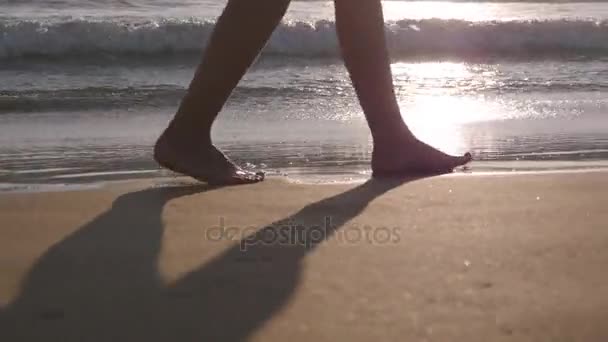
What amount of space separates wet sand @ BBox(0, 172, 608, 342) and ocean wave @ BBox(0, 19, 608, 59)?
4812 mm

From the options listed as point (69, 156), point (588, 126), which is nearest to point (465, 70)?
point (588, 126)

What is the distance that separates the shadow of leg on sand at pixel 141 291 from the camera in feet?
3.71

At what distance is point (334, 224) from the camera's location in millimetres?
1688

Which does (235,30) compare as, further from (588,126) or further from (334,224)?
(588,126)

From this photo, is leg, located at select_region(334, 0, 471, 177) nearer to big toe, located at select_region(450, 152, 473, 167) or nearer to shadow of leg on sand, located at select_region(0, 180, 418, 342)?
big toe, located at select_region(450, 152, 473, 167)

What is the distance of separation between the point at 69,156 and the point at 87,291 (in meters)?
1.68

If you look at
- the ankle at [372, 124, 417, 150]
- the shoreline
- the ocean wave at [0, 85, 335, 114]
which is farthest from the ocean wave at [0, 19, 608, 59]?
the ankle at [372, 124, 417, 150]

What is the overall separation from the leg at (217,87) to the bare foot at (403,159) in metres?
0.32

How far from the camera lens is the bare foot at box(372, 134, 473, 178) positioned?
2283 mm

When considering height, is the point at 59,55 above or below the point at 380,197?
below

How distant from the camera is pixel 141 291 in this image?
4.17 feet

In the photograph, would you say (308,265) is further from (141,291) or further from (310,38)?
(310,38)

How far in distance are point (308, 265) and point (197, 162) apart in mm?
858

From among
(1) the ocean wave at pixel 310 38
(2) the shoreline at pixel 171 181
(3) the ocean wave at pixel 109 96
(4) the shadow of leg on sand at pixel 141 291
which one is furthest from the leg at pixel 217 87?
(1) the ocean wave at pixel 310 38
